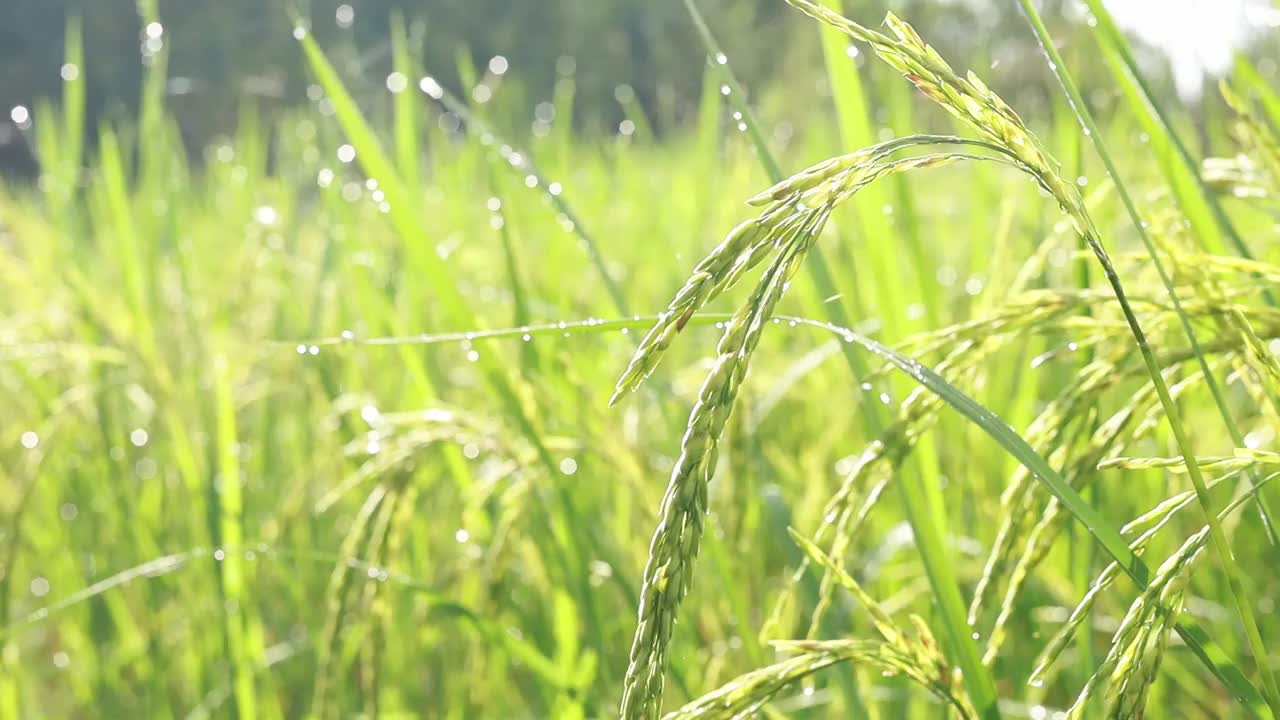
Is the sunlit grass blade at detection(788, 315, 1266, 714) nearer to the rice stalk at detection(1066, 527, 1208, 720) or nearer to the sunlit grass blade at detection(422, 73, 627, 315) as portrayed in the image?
the rice stalk at detection(1066, 527, 1208, 720)

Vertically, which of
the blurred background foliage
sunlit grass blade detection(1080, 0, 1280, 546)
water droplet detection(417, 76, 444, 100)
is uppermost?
the blurred background foliage

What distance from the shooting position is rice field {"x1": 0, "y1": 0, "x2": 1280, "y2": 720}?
644mm

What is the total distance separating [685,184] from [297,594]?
244 centimetres

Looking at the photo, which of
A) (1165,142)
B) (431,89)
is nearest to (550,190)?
(431,89)

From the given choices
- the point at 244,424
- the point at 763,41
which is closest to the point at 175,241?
the point at 244,424

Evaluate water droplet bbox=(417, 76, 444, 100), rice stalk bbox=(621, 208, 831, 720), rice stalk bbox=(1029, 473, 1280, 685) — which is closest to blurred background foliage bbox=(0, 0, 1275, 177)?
water droplet bbox=(417, 76, 444, 100)

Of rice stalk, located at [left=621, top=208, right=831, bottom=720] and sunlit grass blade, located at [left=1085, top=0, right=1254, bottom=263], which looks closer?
rice stalk, located at [left=621, top=208, right=831, bottom=720]

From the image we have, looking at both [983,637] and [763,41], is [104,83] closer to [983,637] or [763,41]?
[763,41]

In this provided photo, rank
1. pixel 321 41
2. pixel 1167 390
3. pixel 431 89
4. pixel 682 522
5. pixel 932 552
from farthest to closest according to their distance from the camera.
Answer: pixel 321 41 → pixel 431 89 → pixel 932 552 → pixel 1167 390 → pixel 682 522

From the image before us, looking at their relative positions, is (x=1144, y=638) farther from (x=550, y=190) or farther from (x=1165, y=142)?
(x=550, y=190)

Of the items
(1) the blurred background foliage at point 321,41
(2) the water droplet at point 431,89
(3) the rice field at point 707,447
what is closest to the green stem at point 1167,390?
(3) the rice field at point 707,447

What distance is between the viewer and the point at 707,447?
504mm

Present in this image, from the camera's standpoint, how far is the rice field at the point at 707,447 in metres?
0.64

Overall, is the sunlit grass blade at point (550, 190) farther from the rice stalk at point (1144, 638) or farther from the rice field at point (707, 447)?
the rice stalk at point (1144, 638)
